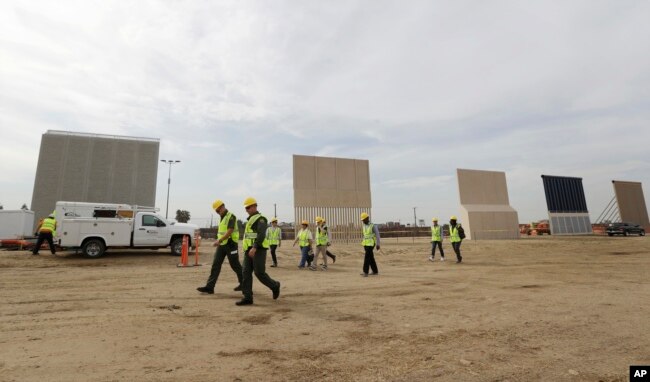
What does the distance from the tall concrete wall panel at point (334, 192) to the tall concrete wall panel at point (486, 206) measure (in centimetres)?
1034

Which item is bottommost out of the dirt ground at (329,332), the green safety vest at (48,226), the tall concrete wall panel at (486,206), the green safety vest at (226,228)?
the dirt ground at (329,332)

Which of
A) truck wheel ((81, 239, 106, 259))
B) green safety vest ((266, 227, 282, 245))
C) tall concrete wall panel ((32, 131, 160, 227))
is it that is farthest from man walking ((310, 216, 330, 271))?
tall concrete wall panel ((32, 131, 160, 227))

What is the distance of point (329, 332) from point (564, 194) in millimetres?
45262

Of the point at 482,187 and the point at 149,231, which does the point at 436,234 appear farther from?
the point at 482,187

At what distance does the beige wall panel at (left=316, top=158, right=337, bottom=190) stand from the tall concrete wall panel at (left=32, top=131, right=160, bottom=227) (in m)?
19.9

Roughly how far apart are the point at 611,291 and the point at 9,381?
9.67 metres

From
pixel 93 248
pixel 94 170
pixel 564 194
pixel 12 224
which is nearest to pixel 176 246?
pixel 93 248

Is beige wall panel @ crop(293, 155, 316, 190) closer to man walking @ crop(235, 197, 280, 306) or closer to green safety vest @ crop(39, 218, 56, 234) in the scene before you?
green safety vest @ crop(39, 218, 56, 234)

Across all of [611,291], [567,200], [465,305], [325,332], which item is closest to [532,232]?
[567,200]

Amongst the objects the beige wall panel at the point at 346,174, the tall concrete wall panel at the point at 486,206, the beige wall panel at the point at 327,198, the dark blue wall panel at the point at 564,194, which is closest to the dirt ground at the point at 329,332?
the beige wall panel at the point at 327,198

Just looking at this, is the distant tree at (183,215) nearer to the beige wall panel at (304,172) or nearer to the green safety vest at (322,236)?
the beige wall panel at (304,172)

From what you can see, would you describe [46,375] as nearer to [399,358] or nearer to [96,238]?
[399,358]

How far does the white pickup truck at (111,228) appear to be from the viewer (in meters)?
14.0

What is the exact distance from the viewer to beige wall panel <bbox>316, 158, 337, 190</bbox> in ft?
91.1
